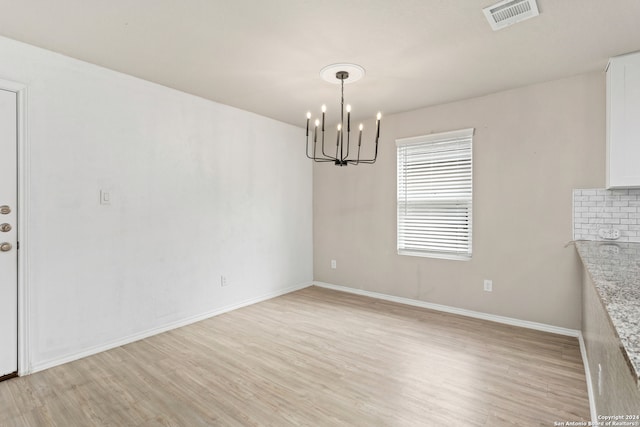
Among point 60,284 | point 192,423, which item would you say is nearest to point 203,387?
point 192,423

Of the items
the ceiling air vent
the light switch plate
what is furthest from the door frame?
the ceiling air vent

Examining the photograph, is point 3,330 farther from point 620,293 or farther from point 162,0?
point 620,293

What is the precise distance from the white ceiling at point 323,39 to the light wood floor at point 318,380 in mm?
2466

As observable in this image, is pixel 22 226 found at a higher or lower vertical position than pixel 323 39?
lower

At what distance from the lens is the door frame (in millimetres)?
2457

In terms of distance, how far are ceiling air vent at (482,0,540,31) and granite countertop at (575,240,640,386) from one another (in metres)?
1.57

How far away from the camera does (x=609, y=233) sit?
2930 millimetres

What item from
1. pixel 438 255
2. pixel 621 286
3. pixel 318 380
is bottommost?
pixel 318 380

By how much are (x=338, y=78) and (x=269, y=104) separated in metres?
1.18

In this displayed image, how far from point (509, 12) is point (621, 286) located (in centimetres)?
172

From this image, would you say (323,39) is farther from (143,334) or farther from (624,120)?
(143,334)

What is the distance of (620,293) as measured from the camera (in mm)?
1225

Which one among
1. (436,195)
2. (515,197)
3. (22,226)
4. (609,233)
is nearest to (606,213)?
(609,233)

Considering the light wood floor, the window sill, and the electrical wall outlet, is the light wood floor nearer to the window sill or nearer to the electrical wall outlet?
the window sill
